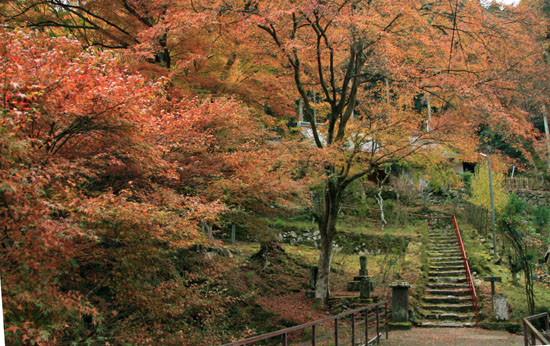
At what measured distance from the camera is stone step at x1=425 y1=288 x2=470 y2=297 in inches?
551

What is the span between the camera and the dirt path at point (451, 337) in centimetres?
962

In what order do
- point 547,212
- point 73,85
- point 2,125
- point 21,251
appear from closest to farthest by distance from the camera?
point 2,125
point 21,251
point 73,85
point 547,212

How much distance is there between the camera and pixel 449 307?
13281mm

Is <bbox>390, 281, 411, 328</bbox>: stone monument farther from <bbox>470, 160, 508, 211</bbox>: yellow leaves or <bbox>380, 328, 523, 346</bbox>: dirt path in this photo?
<bbox>470, 160, 508, 211</bbox>: yellow leaves

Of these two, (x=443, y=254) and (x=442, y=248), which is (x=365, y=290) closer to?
(x=443, y=254)

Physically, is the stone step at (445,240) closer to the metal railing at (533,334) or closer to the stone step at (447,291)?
the stone step at (447,291)

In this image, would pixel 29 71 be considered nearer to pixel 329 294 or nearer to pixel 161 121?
pixel 161 121

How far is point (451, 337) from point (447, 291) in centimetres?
431

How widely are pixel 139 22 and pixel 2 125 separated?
8287 mm

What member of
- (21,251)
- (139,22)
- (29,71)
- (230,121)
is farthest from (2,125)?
(139,22)

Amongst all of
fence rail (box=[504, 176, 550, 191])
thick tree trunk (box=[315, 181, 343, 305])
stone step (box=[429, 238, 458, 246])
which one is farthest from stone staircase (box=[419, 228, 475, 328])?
fence rail (box=[504, 176, 550, 191])

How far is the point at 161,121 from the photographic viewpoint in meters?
7.20

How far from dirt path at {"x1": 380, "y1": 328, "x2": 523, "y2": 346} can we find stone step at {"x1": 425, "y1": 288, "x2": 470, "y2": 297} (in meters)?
2.59

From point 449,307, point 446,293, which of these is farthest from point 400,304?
point 446,293
